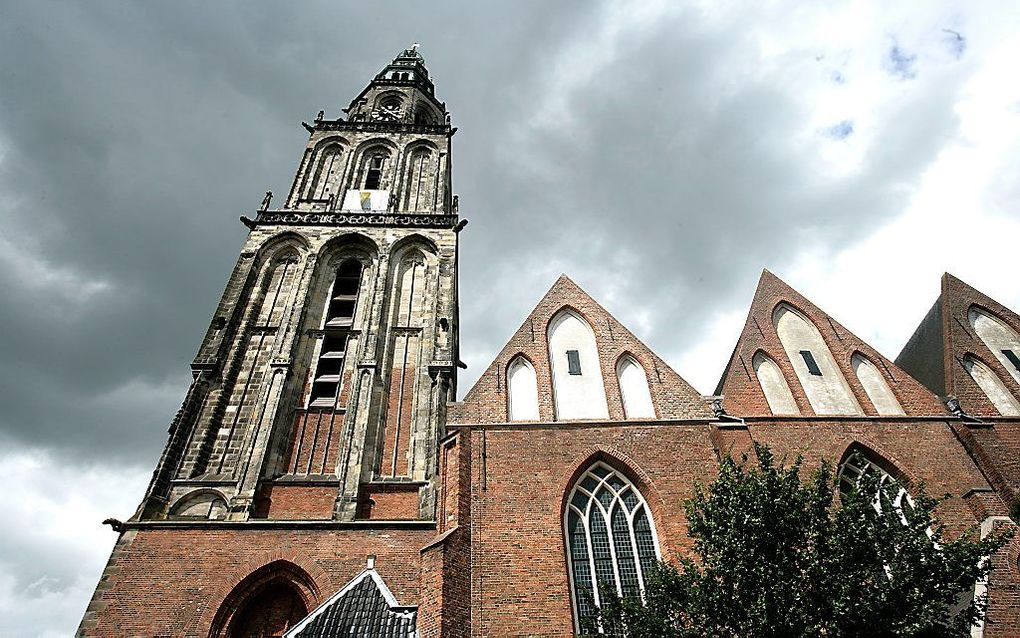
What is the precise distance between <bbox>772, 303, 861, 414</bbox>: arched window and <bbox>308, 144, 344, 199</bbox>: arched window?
16.0m

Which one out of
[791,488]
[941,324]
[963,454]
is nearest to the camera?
[791,488]

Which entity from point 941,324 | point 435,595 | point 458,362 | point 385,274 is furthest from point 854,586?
point 385,274

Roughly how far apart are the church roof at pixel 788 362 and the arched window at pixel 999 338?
9.64ft

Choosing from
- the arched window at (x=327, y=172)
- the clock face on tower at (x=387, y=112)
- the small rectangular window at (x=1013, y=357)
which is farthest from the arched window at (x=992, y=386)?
the clock face on tower at (x=387, y=112)

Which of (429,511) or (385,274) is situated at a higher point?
(385,274)

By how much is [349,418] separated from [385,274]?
213 inches

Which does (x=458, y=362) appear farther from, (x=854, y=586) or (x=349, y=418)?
(x=854, y=586)

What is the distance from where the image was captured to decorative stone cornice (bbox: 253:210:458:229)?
19.2 m

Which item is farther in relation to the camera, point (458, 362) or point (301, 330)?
point (458, 362)

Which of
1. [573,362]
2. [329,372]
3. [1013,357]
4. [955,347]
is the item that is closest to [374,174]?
[329,372]

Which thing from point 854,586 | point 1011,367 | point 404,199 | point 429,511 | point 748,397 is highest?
point 404,199

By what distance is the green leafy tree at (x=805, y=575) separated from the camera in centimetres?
695

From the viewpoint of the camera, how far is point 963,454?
38.4ft

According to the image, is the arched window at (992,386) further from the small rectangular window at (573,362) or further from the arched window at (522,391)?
the arched window at (522,391)
